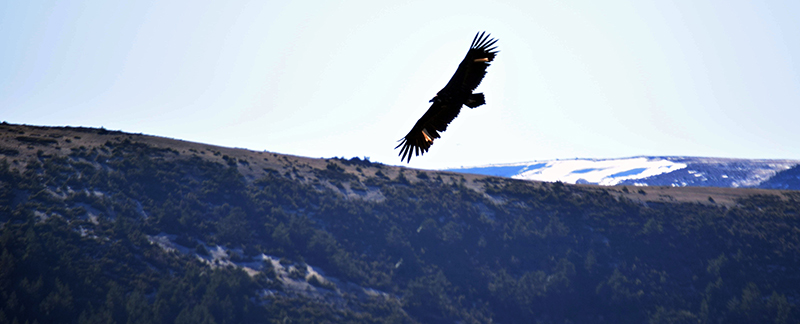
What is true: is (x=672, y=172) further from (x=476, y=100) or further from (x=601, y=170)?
(x=476, y=100)

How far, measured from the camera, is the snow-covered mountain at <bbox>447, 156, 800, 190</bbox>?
12256 cm

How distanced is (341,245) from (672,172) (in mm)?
100084

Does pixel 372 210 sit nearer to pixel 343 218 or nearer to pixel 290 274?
pixel 343 218

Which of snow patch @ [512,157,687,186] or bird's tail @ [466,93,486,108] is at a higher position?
snow patch @ [512,157,687,186]

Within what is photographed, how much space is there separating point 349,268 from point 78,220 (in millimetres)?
19564

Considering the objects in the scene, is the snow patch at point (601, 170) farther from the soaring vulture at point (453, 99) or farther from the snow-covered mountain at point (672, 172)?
the soaring vulture at point (453, 99)

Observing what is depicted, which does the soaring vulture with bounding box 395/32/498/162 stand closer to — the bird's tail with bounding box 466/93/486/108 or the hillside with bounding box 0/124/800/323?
the bird's tail with bounding box 466/93/486/108

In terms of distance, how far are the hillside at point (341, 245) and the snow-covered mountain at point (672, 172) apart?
57459 millimetres

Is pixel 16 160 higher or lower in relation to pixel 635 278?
higher

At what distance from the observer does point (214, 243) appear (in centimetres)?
4569

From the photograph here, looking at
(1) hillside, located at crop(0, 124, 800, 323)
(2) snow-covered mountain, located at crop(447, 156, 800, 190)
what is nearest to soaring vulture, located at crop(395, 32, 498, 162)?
(1) hillside, located at crop(0, 124, 800, 323)

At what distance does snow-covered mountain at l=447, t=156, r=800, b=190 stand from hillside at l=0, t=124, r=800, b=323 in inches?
2262

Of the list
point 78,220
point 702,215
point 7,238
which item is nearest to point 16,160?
point 78,220

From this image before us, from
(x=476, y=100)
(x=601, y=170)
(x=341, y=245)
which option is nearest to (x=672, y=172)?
(x=601, y=170)
